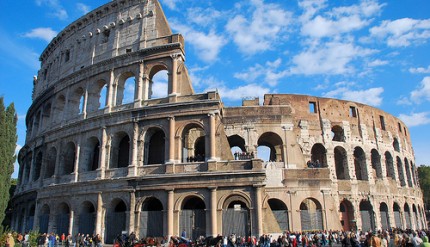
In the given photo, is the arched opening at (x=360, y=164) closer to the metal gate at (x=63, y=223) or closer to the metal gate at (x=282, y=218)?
the metal gate at (x=282, y=218)

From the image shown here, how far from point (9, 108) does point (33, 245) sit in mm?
6540

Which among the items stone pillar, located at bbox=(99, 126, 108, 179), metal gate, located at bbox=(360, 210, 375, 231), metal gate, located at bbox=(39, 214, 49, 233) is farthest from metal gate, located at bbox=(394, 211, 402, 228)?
metal gate, located at bbox=(39, 214, 49, 233)

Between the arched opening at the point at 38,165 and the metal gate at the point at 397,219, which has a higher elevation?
the arched opening at the point at 38,165

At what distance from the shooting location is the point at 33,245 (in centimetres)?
1513

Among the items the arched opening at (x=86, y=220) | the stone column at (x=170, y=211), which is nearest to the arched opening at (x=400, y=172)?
the stone column at (x=170, y=211)

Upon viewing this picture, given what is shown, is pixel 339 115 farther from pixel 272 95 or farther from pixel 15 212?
pixel 15 212

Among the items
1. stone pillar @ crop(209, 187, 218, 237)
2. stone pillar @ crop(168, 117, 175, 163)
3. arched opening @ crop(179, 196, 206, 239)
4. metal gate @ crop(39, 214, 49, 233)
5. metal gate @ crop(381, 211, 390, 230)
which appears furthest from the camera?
metal gate @ crop(381, 211, 390, 230)

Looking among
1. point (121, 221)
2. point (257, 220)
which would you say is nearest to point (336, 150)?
point (257, 220)

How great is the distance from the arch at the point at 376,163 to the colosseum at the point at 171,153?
0.17m

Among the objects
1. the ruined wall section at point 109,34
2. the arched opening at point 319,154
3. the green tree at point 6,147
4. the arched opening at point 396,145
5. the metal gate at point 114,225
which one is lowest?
the metal gate at point 114,225

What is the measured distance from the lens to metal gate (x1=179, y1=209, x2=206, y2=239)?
1836cm

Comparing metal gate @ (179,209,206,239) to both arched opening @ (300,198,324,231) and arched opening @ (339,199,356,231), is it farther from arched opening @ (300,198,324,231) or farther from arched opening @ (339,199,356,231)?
arched opening @ (339,199,356,231)

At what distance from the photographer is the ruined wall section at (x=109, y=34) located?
22.9 m

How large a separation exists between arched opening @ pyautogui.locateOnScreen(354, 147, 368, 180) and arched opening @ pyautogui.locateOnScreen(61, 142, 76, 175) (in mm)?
21981
